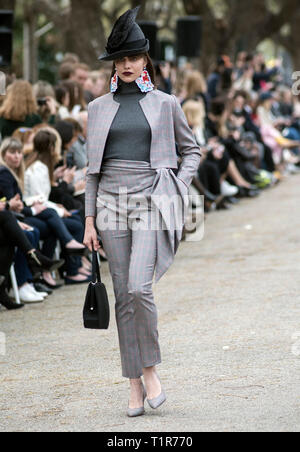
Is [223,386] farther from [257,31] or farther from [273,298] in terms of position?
[257,31]

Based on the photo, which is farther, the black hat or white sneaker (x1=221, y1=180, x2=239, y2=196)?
white sneaker (x1=221, y1=180, x2=239, y2=196)

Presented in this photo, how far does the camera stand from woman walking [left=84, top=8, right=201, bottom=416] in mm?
5570

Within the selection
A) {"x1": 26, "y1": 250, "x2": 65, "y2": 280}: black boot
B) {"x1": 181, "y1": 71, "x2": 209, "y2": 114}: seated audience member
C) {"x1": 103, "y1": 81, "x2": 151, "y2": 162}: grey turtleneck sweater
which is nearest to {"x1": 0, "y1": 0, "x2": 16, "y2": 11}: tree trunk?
{"x1": 181, "y1": 71, "x2": 209, "y2": 114}: seated audience member

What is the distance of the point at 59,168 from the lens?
10852 mm

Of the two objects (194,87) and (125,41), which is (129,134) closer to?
(125,41)

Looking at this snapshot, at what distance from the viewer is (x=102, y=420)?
554 centimetres

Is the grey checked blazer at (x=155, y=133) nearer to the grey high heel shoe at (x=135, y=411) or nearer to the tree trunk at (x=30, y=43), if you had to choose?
the grey high heel shoe at (x=135, y=411)

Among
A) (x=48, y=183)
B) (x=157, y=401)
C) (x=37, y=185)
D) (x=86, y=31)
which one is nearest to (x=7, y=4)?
(x=86, y=31)

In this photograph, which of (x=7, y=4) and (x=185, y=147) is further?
(x=7, y=4)

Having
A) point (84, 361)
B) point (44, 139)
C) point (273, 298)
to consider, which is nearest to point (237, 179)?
A: point (44, 139)

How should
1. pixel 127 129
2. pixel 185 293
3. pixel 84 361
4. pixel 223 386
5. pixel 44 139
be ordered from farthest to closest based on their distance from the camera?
pixel 44 139, pixel 185 293, pixel 84 361, pixel 223 386, pixel 127 129

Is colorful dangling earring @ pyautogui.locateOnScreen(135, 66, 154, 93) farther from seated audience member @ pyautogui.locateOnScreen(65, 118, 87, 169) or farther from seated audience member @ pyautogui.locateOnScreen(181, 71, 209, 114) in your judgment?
seated audience member @ pyautogui.locateOnScreen(181, 71, 209, 114)

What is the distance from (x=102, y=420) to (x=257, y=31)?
101ft

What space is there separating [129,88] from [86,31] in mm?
16871
